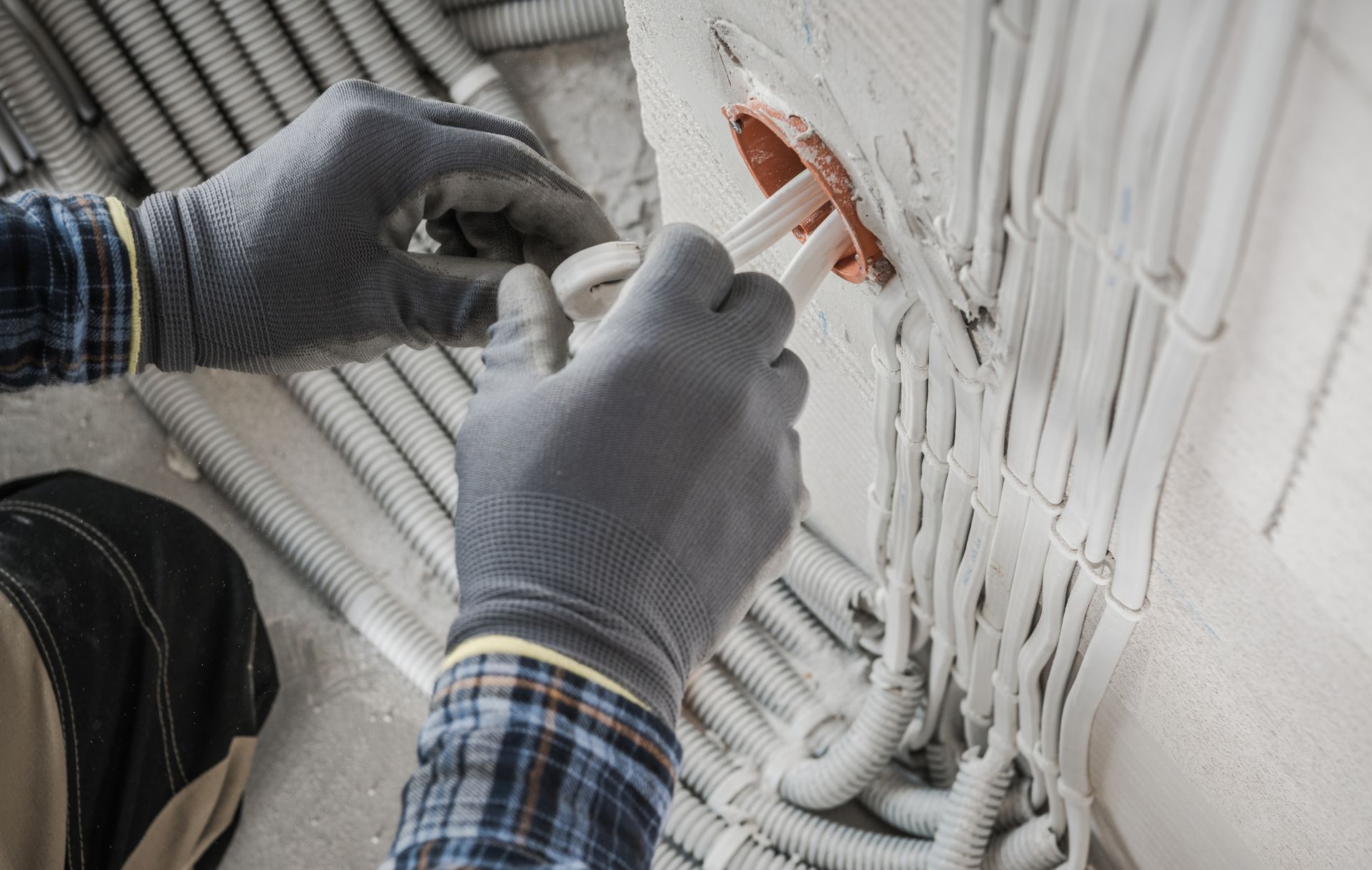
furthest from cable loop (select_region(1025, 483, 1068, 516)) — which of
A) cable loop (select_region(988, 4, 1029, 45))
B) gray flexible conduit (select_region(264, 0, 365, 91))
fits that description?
gray flexible conduit (select_region(264, 0, 365, 91))

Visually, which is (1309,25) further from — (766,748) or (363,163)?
(766,748)

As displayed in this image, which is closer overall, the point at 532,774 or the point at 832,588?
the point at 532,774

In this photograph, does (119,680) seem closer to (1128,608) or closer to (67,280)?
(67,280)

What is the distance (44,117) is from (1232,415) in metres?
1.72

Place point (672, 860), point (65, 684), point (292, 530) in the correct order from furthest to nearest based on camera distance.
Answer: point (292, 530) < point (672, 860) < point (65, 684)

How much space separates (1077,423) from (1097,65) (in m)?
0.26

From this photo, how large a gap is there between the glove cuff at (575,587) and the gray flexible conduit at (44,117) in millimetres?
1297

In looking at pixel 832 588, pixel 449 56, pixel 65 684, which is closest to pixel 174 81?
pixel 449 56

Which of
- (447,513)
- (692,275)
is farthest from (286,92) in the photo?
(692,275)

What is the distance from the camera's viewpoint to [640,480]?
76cm

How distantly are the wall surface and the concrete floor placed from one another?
76 cm

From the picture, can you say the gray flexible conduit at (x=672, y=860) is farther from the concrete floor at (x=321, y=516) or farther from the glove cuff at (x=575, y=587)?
the glove cuff at (x=575, y=587)

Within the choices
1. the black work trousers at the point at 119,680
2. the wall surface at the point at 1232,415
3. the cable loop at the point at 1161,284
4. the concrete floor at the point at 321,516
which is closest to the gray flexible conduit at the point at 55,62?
the concrete floor at the point at 321,516

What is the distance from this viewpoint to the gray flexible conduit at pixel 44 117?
1.67 metres
